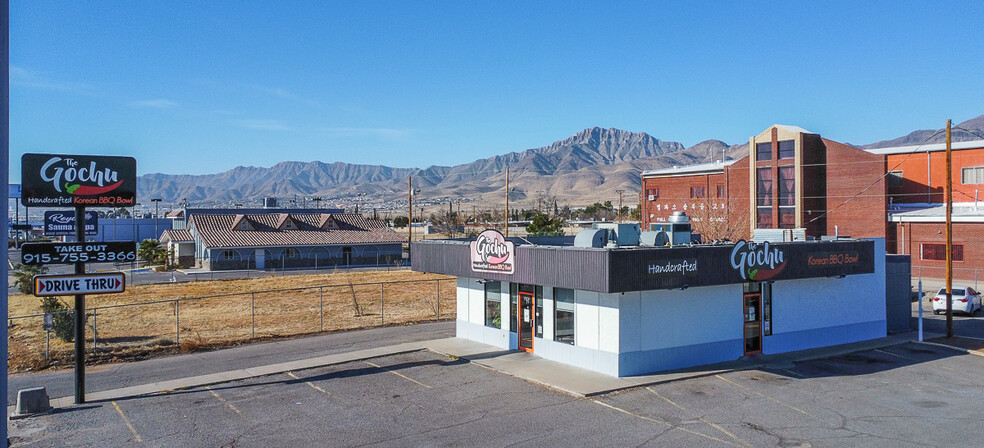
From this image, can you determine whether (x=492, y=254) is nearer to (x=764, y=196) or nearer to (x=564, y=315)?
(x=564, y=315)

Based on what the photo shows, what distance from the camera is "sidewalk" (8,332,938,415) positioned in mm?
18266

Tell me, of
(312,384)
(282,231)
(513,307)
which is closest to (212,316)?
(312,384)

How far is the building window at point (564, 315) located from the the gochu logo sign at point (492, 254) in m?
1.73

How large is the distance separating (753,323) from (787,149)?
4360 centimetres

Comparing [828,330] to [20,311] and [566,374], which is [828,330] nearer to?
[566,374]

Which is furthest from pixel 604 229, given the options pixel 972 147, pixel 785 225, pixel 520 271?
pixel 972 147

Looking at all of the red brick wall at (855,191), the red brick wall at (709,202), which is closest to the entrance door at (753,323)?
the red brick wall at (709,202)

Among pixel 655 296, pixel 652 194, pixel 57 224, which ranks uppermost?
pixel 652 194

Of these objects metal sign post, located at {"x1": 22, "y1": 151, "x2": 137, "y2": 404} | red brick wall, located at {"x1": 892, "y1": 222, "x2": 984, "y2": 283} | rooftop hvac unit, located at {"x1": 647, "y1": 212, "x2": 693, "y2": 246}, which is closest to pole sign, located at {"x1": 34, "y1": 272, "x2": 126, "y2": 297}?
metal sign post, located at {"x1": 22, "y1": 151, "x2": 137, "y2": 404}

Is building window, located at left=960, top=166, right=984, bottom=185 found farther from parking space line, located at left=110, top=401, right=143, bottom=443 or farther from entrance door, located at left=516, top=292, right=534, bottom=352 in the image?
parking space line, located at left=110, top=401, right=143, bottom=443

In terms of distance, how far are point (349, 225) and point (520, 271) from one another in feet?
197

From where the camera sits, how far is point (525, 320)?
22797mm

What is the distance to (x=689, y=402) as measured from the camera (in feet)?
55.4

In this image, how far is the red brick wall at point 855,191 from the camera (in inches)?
2254
